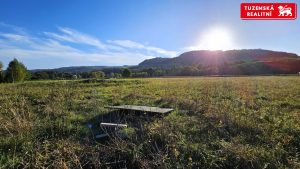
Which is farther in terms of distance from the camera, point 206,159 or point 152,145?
point 152,145

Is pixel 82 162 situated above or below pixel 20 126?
below

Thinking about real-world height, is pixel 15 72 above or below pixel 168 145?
above

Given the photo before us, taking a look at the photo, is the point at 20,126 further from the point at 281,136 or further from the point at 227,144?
the point at 281,136

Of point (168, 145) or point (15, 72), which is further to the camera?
point (15, 72)

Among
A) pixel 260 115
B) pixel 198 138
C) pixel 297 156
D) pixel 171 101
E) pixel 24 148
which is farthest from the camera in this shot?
pixel 171 101

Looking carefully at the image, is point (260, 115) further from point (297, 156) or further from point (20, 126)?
point (20, 126)

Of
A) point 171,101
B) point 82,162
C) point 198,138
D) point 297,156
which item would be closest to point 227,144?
point 198,138

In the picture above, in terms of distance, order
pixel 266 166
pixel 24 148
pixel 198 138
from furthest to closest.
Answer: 1. pixel 198 138
2. pixel 24 148
3. pixel 266 166

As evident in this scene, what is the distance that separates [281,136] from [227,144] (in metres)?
1.49

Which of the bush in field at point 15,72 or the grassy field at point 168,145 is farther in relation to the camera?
the bush in field at point 15,72

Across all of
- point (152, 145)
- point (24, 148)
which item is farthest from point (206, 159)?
point (24, 148)

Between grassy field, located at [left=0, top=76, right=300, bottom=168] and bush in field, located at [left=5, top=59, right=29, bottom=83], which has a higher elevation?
bush in field, located at [left=5, top=59, right=29, bottom=83]

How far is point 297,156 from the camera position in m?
4.57

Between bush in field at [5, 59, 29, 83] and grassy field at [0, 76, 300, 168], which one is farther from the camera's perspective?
bush in field at [5, 59, 29, 83]
